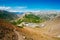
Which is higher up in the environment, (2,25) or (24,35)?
(2,25)

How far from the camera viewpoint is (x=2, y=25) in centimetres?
2808

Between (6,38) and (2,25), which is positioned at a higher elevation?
(2,25)

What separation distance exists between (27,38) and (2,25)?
17.6 feet

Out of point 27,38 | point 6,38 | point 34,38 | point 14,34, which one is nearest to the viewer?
point 6,38

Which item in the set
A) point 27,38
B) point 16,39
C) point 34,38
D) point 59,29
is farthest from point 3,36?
point 59,29

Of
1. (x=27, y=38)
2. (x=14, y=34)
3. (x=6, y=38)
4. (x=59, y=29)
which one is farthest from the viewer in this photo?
(x=59, y=29)

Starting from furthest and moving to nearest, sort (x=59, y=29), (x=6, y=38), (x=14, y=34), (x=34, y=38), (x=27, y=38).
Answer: (x=59, y=29), (x=34, y=38), (x=27, y=38), (x=14, y=34), (x=6, y=38)

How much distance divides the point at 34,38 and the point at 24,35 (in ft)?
8.14

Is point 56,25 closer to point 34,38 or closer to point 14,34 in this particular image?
point 34,38

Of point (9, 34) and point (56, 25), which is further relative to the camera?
point (56, 25)

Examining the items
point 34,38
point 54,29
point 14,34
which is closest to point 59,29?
point 54,29

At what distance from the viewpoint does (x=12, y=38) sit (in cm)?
2672

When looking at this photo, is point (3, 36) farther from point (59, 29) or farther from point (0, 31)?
point (59, 29)

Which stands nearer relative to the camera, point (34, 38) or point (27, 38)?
point (27, 38)
